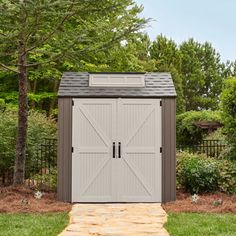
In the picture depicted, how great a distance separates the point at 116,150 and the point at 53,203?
167cm

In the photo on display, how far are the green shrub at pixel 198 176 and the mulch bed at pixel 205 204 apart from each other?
0.23m

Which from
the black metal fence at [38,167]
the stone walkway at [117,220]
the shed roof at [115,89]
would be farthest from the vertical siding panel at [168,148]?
the black metal fence at [38,167]

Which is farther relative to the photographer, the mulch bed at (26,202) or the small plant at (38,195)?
the small plant at (38,195)

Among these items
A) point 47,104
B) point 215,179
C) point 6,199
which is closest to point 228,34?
point 47,104

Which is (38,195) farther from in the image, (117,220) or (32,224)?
(117,220)

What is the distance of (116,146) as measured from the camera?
9867mm

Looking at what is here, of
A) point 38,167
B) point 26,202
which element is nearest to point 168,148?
point 26,202

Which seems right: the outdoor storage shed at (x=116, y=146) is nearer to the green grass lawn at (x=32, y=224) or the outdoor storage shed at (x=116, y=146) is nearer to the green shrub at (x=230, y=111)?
the green grass lawn at (x=32, y=224)

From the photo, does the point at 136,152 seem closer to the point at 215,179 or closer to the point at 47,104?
the point at 215,179

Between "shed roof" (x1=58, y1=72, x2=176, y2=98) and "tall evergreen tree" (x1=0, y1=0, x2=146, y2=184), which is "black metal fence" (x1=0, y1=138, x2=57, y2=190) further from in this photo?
"shed roof" (x1=58, y1=72, x2=176, y2=98)

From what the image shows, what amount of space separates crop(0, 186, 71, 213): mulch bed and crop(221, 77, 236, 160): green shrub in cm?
428

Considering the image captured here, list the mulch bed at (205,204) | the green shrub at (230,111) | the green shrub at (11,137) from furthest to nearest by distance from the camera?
the green shrub at (11,137), the green shrub at (230,111), the mulch bed at (205,204)

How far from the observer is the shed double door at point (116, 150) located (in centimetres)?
985

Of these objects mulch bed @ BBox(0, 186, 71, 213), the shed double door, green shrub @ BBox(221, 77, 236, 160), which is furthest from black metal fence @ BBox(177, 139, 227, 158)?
mulch bed @ BBox(0, 186, 71, 213)
